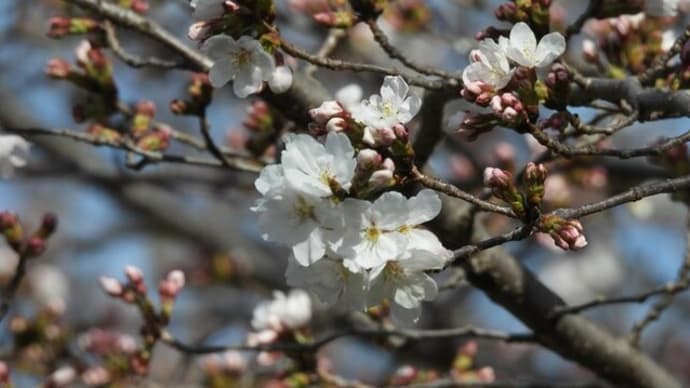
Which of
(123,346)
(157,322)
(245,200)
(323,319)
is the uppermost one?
(157,322)

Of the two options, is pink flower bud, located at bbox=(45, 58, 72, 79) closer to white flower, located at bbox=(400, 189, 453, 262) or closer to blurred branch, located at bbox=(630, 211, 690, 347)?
white flower, located at bbox=(400, 189, 453, 262)

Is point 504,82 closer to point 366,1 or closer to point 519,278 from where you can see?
point 366,1

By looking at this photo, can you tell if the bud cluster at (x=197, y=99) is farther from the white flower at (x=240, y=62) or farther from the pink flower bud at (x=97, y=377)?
the pink flower bud at (x=97, y=377)

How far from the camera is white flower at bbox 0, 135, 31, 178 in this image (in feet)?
8.79

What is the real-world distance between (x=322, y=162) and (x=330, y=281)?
0.75ft

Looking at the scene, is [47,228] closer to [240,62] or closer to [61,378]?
[61,378]

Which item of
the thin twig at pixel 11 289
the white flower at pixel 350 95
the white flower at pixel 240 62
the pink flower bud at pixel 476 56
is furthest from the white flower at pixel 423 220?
the thin twig at pixel 11 289

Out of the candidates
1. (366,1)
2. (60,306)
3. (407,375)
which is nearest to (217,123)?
(60,306)

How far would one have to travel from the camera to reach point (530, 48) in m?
1.88

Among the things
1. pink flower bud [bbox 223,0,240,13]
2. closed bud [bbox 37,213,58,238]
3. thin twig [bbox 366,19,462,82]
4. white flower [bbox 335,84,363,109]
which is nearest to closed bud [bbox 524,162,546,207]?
thin twig [bbox 366,19,462,82]

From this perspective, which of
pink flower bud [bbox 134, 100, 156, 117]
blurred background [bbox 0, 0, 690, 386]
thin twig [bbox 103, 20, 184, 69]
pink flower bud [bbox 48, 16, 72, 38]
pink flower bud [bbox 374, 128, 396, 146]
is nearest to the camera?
pink flower bud [bbox 374, 128, 396, 146]

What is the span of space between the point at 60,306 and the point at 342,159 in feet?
6.69

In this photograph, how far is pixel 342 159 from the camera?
64.7 inches

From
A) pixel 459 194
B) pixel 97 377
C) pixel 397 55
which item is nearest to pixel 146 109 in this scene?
pixel 397 55
